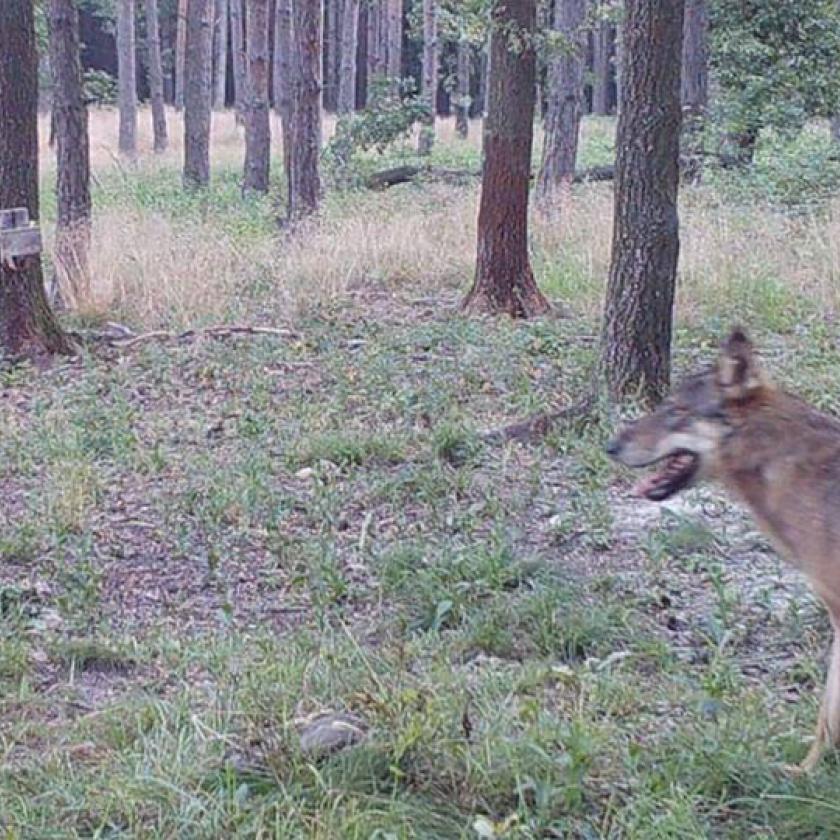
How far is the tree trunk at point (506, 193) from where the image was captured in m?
12.3

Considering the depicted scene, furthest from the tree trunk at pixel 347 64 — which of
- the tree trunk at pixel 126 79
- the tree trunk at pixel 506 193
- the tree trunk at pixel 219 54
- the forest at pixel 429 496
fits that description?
the tree trunk at pixel 506 193

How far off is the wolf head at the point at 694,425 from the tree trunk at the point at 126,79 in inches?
1254

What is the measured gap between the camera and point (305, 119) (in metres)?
17.8

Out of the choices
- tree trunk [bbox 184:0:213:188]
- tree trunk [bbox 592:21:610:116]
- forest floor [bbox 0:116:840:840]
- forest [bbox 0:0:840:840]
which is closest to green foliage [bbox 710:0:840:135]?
forest [bbox 0:0:840:840]

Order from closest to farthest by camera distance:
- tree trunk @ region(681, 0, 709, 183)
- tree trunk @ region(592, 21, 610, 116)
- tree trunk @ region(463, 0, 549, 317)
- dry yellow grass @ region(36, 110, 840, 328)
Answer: tree trunk @ region(463, 0, 549, 317)
dry yellow grass @ region(36, 110, 840, 328)
tree trunk @ region(681, 0, 709, 183)
tree trunk @ region(592, 21, 610, 116)

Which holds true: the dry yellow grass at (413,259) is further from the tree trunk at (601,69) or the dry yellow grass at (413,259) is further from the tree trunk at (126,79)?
the tree trunk at (601,69)

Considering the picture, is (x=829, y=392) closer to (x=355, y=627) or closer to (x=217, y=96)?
(x=355, y=627)

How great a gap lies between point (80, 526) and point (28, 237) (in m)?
4.32

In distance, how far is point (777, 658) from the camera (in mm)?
5301

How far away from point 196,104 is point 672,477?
79.5 feet

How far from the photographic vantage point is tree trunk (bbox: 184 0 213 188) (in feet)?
87.7

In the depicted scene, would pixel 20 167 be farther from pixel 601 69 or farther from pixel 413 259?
pixel 601 69

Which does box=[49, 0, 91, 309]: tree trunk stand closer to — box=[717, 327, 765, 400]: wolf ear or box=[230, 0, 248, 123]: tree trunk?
box=[717, 327, 765, 400]: wolf ear

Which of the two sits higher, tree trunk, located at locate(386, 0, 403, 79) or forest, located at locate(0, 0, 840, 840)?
tree trunk, located at locate(386, 0, 403, 79)
